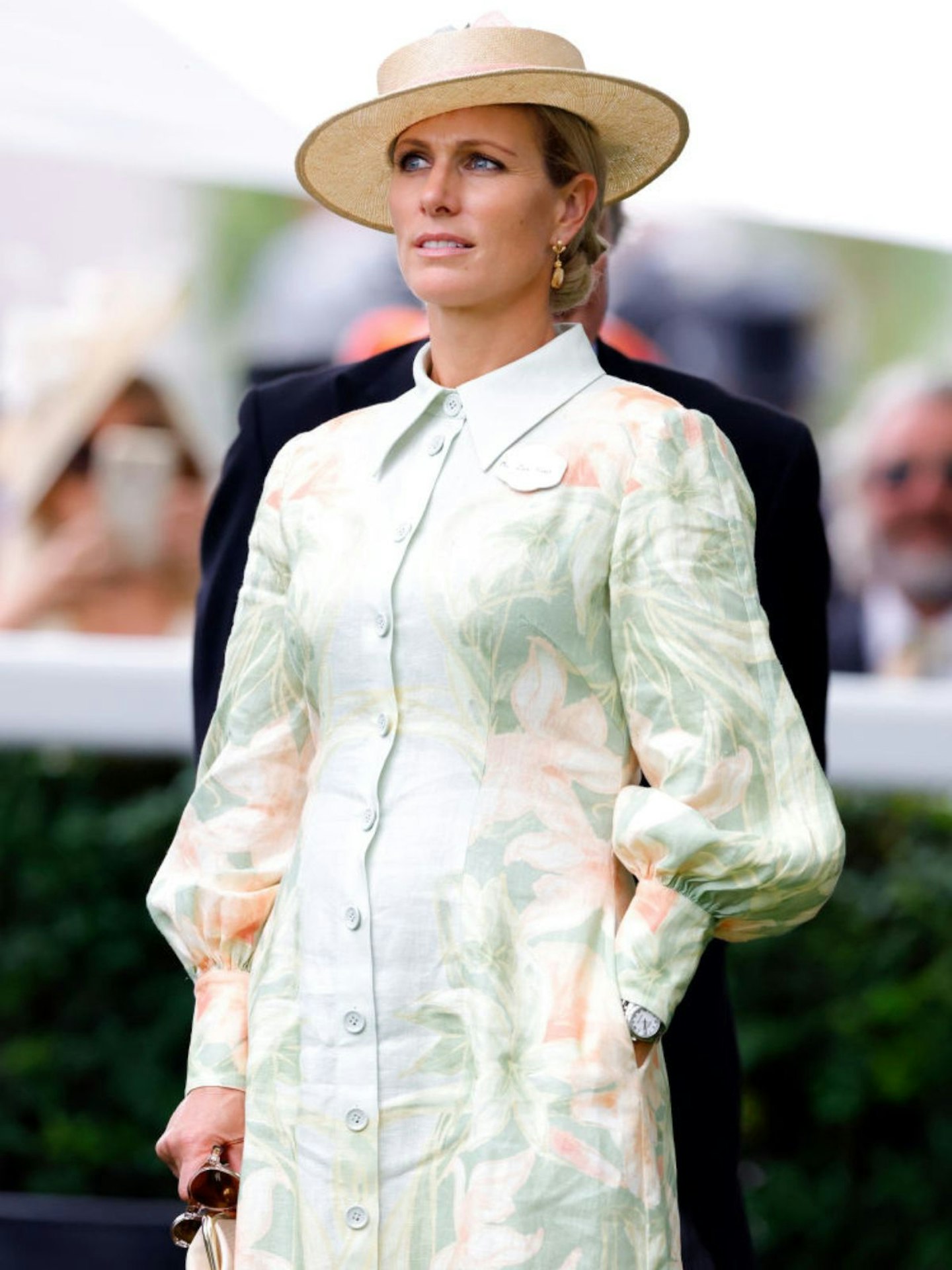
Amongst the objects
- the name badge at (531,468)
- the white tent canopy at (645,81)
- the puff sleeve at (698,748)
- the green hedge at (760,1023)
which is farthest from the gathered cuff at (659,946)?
the green hedge at (760,1023)

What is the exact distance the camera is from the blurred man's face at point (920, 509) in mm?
4543

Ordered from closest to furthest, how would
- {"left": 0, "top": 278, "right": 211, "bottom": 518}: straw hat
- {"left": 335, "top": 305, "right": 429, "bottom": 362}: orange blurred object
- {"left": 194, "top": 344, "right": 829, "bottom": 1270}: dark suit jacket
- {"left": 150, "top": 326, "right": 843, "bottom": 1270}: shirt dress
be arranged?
{"left": 150, "top": 326, "right": 843, "bottom": 1270}: shirt dress, {"left": 194, "top": 344, "right": 829, "bottom": 1270}: dark suit jacket, {"left": 335, "top": 305, "right": 429, "bottom": 362}: orange blurred object, {"left": 0, "top": 278, "right": 211, "bottom": 518}: straw hat

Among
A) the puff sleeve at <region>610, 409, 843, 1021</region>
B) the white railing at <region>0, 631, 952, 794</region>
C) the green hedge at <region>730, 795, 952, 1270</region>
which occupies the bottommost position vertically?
the green hedge at <region>730, 795, 952, 1270</region>

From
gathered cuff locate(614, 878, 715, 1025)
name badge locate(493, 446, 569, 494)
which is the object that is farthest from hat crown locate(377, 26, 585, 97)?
gathered cuff locate(614, 878, 715, 1025)

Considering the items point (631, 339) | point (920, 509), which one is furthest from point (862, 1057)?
point (631, 339)

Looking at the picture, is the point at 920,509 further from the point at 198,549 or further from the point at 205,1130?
the point at 205,1130

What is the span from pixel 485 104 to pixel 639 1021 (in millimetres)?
954

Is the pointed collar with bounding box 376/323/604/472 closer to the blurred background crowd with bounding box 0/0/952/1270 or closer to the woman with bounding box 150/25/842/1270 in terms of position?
the woman with bounding box 150/25/842/1270

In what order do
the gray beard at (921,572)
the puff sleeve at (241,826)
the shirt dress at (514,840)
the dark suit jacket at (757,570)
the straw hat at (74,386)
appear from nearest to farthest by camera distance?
the shirt dress at (514,840), the puff sleeve at (241,826), the dark suit jacket at (757,570), the gray beard at (921,572), the straw hat at (74,386)

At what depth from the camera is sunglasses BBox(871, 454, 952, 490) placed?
4.57m

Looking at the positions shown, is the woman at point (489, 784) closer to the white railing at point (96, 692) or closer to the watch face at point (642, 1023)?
the watch face at point (642, 1023)

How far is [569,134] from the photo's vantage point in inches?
87.5

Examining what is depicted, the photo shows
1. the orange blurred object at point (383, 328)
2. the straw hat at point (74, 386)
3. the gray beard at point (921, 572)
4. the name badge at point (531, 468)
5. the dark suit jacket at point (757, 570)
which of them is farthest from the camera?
the straw hat at point (74, 386)

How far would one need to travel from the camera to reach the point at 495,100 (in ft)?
7.01
